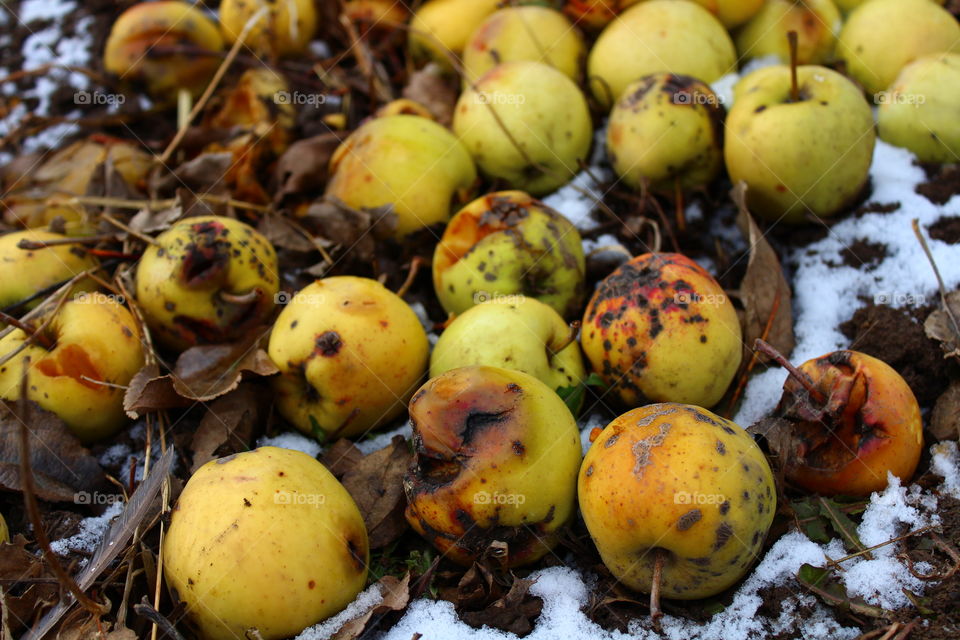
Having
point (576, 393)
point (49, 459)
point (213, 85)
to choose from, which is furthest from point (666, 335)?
point (213, 85)

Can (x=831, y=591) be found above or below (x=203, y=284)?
below

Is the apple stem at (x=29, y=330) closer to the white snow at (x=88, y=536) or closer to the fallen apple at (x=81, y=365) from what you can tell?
the fallen apple at (x=81, y=365)

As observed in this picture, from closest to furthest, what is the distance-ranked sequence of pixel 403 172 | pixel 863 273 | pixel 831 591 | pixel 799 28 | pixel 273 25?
pixel 831 591 → pixel 863 273 → pixel 403 172 → pixel 799 28 → pixel 273 25

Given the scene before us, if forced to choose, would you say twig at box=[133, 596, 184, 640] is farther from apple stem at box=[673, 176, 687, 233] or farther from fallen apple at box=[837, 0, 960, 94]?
fallen apple at box=[837, 0, 960, 94]

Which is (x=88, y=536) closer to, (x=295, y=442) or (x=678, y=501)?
(x=295, y=442)

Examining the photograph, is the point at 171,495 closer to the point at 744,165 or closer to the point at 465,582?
the point at 465,582

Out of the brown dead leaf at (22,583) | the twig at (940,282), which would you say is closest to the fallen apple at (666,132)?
the twig at (940,282)
